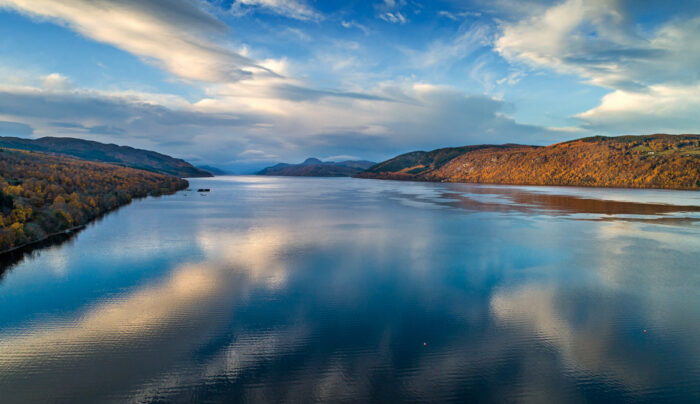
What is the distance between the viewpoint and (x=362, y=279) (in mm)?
17094

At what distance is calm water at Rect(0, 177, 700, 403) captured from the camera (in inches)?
330

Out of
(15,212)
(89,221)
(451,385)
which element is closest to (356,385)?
(451,385)

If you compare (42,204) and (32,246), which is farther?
(42,204)

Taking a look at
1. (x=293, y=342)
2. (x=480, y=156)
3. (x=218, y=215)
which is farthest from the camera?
(x=480, y=156)

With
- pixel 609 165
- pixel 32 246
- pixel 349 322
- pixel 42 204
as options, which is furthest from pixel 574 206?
pixel 609 165

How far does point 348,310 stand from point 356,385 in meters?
4.75

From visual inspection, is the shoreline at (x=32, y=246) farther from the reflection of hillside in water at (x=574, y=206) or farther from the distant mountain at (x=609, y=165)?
the distant mountain at (x=609, y=165)

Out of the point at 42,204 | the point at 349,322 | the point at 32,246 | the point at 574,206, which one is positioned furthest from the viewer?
the point at 574,206

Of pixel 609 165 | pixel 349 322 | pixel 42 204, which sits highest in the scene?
pixel 609 165

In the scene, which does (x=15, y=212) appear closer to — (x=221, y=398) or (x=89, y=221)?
(x=89, y=221)

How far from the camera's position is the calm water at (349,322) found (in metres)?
8.38

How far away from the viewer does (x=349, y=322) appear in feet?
39.5

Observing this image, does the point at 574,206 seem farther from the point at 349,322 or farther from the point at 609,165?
the point at 609,165

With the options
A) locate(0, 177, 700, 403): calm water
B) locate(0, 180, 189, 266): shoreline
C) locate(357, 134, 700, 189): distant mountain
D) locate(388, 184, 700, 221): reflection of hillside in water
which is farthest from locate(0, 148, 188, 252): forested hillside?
locate(357, 134, 700, 189): distant mountain
